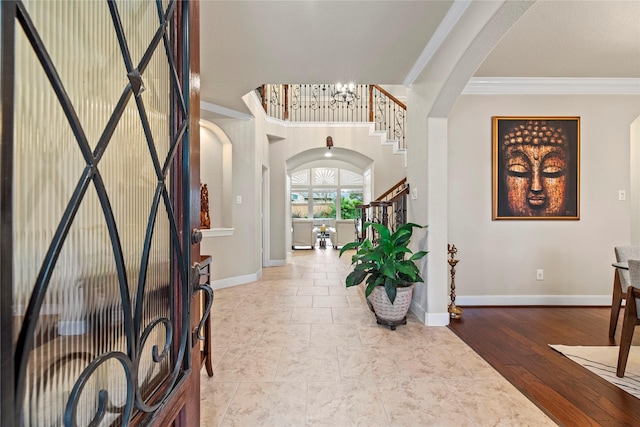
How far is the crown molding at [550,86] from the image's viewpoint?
3.28m

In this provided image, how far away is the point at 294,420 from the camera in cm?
148

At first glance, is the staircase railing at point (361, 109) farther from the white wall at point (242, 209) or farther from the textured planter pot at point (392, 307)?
the textured planter pot at point (392, 307)

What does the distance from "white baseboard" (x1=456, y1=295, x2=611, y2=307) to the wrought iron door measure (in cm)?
339

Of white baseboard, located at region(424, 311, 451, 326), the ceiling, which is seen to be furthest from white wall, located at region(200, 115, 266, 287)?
white baseboard, located at region(424, 311, 451, 326)

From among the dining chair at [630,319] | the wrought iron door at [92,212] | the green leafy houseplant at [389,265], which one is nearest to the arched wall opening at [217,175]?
the green leafy houseplant at [389,265]

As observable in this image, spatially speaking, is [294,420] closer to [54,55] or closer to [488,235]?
[54,55]

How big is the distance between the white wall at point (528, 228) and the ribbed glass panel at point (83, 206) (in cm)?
329

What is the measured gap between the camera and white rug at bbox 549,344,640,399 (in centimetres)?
180

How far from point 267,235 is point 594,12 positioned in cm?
522

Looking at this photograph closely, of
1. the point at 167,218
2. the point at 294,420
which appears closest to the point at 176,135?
the point at 167,218

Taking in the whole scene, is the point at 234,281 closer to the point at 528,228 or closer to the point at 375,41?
the point at 375,41

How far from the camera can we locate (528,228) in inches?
131

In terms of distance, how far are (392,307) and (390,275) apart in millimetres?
313

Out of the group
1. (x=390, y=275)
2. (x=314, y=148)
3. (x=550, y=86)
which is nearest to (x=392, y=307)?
(x=390, y=275)
